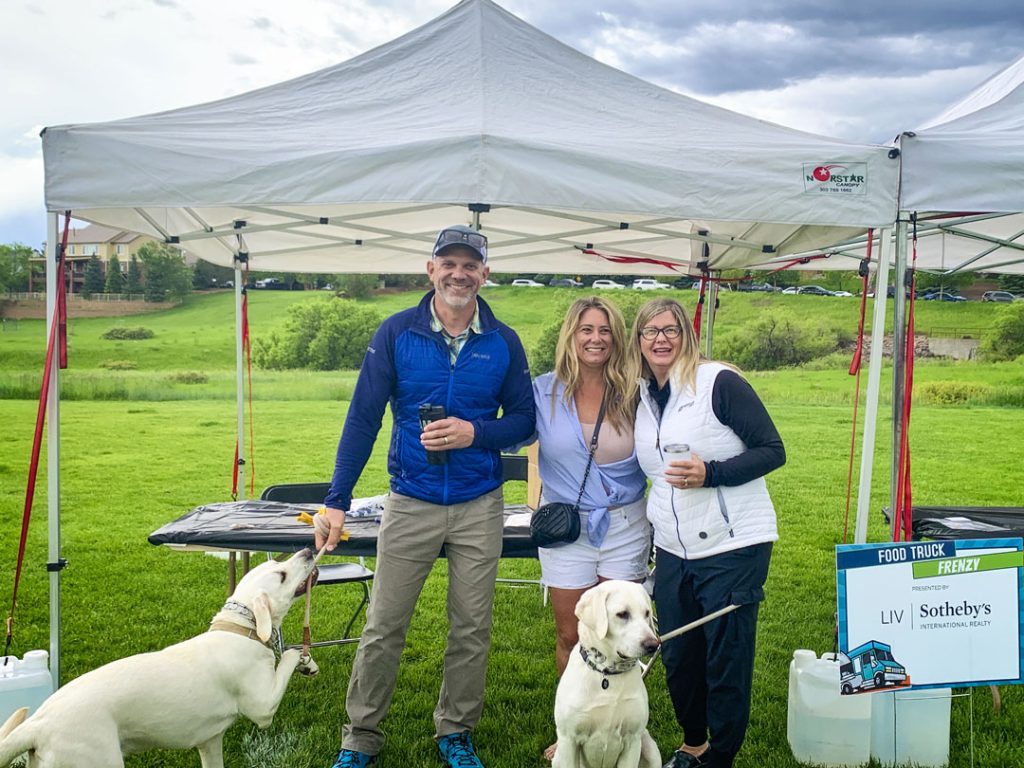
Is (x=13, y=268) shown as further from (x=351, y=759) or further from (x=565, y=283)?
(x=351, y=759)

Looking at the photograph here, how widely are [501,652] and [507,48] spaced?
3343mm

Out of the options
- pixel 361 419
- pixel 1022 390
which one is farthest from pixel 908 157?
pixel 1022 390

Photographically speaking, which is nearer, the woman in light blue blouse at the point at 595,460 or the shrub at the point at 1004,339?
the woman in light blue blouse at the point at 595,460

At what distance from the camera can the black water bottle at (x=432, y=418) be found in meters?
3.01

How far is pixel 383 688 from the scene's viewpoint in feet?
10.3

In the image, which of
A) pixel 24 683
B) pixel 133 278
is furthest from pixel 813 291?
pixel 24 683

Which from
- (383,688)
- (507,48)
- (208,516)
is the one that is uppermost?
(507,48)

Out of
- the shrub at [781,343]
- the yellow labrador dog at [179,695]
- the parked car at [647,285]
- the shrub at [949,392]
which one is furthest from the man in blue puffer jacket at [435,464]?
the shrub at [781,343]

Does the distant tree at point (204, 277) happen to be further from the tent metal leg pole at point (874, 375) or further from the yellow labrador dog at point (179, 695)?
the tent metal leg pole at point (874, 375)

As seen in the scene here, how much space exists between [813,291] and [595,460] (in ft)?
64.9

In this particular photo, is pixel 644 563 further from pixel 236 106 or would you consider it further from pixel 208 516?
pixel 236 106

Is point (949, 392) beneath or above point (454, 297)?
beneath

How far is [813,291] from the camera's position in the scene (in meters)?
21.2

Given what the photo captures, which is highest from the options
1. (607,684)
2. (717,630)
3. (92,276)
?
(92,276)
